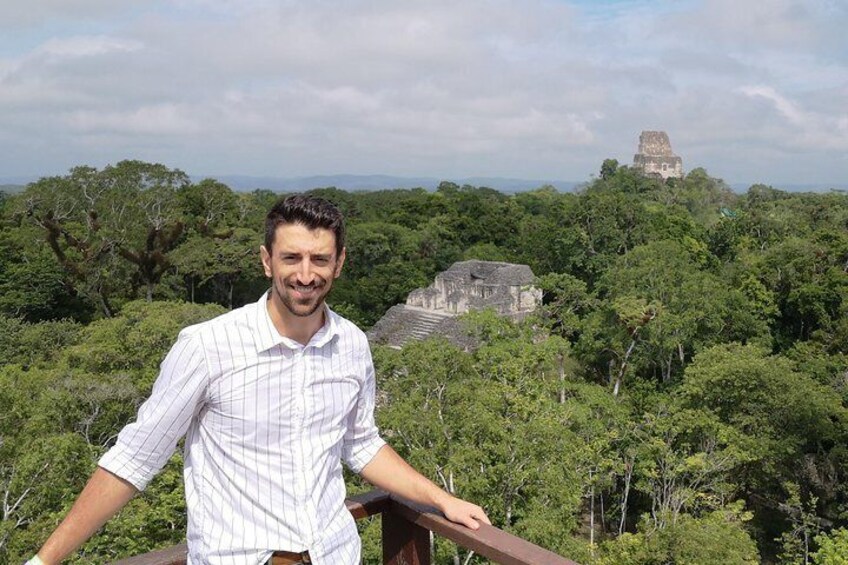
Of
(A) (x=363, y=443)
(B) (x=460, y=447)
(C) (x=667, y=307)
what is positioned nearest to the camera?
(A) (x=363, y=443)

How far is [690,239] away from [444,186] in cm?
2696

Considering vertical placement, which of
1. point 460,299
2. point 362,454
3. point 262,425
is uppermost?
point 262,425

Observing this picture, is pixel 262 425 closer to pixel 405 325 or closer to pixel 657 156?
pixel 405 325

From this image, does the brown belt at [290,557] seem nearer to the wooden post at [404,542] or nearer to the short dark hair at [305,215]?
the wooden post at [404,542]

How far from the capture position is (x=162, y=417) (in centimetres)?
182

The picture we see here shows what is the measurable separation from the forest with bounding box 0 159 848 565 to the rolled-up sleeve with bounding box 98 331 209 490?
5216mm

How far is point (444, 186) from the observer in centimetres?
5409

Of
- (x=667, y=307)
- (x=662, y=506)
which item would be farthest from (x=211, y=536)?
(x=667, y=307)

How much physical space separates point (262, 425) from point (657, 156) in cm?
9928

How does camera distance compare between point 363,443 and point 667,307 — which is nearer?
point 363,443

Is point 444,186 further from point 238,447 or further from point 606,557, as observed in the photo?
point 238,447

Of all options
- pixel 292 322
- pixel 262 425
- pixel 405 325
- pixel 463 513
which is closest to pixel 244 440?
pixel 262 425

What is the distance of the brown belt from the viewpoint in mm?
1900

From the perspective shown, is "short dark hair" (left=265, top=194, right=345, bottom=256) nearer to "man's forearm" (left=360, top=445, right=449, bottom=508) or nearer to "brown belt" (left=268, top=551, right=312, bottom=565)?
"man's forearm" (left=360, top=445, right=449, bottom=508)
